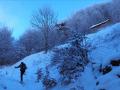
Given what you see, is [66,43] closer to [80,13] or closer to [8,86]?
[8,86]

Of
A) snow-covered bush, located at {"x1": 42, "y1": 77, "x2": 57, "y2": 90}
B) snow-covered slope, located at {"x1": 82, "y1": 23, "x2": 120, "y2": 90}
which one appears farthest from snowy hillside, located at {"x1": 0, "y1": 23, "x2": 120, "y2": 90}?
snow-covered bush, located at {"x1": 42, "y1": 77, "x2": 57, "y2": 90}

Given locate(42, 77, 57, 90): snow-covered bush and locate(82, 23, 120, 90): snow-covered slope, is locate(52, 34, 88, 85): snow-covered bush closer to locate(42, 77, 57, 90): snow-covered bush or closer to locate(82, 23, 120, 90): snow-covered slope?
locate(82, 23, 120, 90): snow-covered slope

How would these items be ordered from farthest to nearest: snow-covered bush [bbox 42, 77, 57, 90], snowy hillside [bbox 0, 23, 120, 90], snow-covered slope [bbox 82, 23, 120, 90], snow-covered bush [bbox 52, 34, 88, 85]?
snow-covered bush [bbox 42, 77, 57, 90] → snow-covered bush [bbox 52, 34, 88, 85] → snowy hillside [bbox 0, 23, 120, 90] → snow-covered slope [bbox 82, 23, 120, 90]

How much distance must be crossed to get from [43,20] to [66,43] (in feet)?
106

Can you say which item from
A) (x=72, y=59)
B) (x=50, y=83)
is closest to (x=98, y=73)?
(x=72, y=59)

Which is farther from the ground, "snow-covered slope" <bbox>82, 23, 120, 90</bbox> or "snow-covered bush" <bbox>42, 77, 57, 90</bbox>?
"snow-covered slope" <bbox>82, 23, 120, 90</bbox>

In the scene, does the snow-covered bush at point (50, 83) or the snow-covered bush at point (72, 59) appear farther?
the snow-covered bush at point (50, 83)

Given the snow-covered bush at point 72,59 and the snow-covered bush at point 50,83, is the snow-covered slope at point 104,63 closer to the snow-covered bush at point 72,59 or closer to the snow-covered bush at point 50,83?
the snow-covered bush at point 72,59

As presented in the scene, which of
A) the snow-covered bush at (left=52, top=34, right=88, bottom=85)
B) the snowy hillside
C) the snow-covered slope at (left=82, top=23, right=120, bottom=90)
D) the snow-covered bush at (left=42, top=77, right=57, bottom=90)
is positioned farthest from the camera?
the snow-covered bush at (left=42, top=77, right=57, bottom=90)

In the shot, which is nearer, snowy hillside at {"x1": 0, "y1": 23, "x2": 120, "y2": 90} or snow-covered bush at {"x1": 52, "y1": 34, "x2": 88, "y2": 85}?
snowy hillside at {"x1": 0, "y1": 23, "x2": 120, "y2": 90}

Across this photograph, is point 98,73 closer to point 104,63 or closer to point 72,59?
point 104,63

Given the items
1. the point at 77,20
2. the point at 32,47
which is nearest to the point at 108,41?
the point at 32,47

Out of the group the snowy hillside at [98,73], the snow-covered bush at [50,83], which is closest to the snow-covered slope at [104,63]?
the snowy hillside at [98,73]

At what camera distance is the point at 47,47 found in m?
45.7
